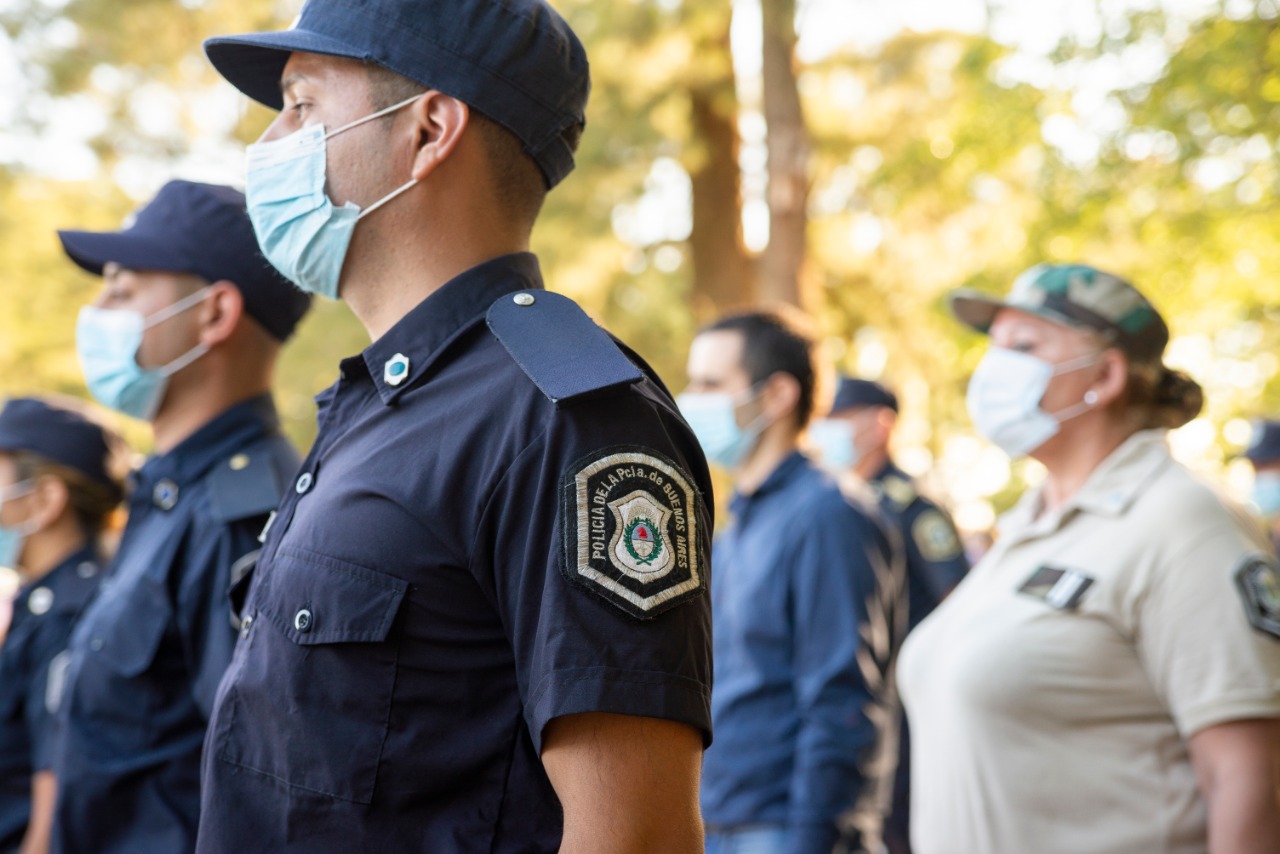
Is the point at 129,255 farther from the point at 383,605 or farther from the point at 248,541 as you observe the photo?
the point at 383,605

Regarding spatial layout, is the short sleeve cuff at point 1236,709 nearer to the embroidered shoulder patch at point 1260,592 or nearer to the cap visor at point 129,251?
the embroidered shoulder patch at point 1260,592

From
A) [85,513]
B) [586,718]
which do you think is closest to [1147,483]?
[586,718]

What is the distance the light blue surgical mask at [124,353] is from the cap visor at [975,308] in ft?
7.40

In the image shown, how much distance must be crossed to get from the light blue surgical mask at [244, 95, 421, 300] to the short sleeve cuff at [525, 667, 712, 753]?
2.88 feet

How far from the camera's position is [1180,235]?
940cm

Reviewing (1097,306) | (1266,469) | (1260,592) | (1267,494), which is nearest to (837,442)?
(1267,494)

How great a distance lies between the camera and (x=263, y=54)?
91.9 inches

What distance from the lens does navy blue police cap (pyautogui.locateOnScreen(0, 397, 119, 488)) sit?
15.1 feet

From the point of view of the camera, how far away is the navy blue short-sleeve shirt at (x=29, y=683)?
13.0 ft

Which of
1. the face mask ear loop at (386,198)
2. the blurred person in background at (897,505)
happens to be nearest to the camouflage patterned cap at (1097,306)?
the blurred person in background at (897,505)

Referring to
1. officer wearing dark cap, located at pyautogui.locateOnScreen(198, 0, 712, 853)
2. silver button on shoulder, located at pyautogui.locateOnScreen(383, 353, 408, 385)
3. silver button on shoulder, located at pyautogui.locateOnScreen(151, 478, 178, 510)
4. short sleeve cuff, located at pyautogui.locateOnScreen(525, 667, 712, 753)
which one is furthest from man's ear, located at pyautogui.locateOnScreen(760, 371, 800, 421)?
short sleeve cuff, located at pyautogui.locateOnScreen(525, 667, 712, 753)

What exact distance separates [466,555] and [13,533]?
3.35 meters

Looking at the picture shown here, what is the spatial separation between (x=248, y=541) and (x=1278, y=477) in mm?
8405

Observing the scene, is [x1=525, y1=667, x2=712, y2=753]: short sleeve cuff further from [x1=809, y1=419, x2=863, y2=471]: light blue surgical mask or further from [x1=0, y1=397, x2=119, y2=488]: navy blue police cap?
[x1=809, y1=419, x2=863, y2=471]: light blue surgical mask
